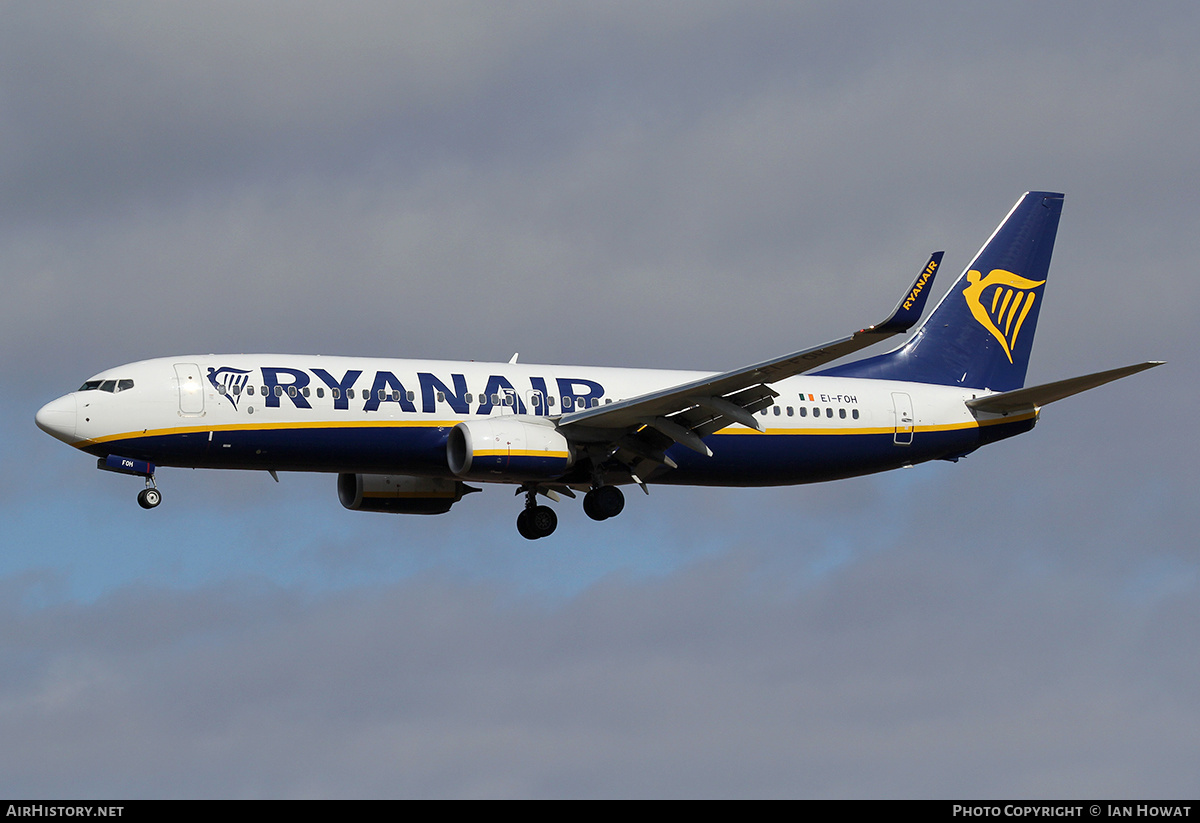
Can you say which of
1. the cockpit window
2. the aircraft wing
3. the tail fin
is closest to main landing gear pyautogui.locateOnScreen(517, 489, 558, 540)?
the aircraft wing

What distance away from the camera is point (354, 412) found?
150ft

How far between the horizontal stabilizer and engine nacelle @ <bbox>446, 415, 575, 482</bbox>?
13.8 metres

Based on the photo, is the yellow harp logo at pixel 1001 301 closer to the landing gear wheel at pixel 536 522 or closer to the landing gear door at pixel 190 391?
the landing gear wheel at pixel 536 522

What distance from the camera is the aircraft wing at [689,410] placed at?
42.3 metres

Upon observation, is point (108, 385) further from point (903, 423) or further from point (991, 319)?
point (991, 319)

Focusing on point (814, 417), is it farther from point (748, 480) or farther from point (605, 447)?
point (605, 447)

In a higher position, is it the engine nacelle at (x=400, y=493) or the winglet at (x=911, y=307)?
the engine nacelle at (x=400, y=493)

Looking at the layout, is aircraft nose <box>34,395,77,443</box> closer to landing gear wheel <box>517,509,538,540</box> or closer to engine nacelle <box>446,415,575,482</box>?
engine nacelle <box>446,415,575,482</box>

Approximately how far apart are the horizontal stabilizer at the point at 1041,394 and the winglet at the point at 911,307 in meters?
7.15

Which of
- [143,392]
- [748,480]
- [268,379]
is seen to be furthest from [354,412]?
[748,480]

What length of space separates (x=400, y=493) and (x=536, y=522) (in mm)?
4352

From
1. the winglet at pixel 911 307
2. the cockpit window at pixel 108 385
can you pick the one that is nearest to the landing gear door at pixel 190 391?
the cockpit window at pixel 108 385

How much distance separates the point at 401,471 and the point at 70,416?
8.66m
